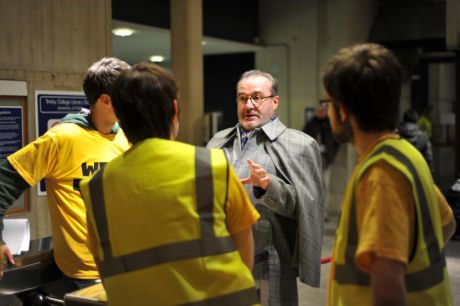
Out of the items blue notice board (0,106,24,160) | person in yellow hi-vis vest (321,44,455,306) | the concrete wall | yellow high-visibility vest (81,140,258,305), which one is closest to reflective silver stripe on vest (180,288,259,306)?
yellow high-visibility vest (81,140,258,305)

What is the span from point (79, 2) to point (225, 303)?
373 centimetres

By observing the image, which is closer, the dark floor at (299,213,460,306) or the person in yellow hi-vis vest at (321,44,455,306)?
the person in yellow hi-vis vest at (321,44,455,306)

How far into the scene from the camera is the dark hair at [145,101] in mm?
1524

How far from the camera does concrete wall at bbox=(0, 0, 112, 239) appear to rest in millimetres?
4199

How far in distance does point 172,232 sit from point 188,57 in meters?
5.29

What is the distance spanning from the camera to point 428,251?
1.41 m

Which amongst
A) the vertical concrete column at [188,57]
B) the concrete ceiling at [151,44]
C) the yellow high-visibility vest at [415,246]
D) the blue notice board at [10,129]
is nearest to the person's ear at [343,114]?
the yellow high-visibility vest at [415,246]

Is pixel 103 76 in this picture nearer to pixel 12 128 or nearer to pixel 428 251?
pixel 428 251

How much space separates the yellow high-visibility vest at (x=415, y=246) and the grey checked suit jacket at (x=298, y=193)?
3.21ft

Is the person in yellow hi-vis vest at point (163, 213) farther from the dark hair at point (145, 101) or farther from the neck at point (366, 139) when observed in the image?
the neck at point (366, 139)

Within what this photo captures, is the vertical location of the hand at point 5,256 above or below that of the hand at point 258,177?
below

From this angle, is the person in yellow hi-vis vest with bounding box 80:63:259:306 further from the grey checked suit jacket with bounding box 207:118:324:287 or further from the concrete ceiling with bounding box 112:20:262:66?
the concrete ceiling with bounding box 112:20:262:66

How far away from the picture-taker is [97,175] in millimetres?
1577

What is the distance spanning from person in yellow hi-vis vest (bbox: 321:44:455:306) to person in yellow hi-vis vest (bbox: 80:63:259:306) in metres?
0.29
